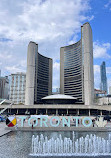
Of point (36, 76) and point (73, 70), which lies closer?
point (36, 76)

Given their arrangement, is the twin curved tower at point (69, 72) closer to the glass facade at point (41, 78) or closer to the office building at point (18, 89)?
the glass facade at point (41, 78)

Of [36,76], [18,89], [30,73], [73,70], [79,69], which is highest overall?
[73,70]

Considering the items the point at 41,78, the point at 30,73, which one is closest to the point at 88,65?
the point at 30,73

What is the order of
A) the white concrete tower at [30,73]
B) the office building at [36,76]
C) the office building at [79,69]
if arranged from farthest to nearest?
the office building at [36,76]
the white concrete tower at [30,73]
the office building at [79,69]

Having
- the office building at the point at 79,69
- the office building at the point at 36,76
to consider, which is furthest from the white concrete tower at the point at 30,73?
the office building at the point at 79,69

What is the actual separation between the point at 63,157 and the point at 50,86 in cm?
13635

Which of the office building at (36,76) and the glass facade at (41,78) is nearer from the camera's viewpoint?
the office building at (36,76)

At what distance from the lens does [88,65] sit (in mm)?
105250

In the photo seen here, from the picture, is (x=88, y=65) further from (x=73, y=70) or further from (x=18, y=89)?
(x=18, y=89)

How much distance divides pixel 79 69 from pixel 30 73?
42602 mm

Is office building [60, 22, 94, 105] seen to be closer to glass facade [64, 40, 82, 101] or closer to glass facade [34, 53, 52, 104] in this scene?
glass facade [64, 40, 82, 101]

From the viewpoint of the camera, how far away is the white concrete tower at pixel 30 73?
106062mm

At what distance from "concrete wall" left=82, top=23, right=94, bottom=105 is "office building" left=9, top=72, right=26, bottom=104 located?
71.7 m

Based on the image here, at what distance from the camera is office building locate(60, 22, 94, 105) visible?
10344cm
